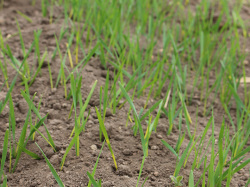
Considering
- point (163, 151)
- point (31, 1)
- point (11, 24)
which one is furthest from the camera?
point (31, 1)

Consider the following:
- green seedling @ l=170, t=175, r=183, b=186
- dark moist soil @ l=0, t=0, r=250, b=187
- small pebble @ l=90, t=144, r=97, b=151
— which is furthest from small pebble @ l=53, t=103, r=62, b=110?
green seedling @ l=170, t=175, r=183, b=186

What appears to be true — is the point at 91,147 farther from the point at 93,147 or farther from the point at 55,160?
the point at 55,160

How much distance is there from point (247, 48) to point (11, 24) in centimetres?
161

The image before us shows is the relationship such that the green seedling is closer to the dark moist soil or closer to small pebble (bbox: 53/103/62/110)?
the dark moist soil

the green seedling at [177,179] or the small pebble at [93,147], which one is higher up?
the green seedling at [177,179]

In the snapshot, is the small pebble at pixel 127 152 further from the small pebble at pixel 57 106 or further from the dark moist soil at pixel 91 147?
the small pebble at pixel 57 106

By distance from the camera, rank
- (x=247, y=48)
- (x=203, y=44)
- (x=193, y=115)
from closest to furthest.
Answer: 1. (x=193, y=115)
2. (x=203, y=44)
3. (x=247, y=48)

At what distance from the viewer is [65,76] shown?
5.49ft

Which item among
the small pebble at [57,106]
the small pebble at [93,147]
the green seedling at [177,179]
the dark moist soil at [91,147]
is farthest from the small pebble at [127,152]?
the small pebble at [57,106]

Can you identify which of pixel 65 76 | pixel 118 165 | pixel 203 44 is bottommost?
pixel 118 165

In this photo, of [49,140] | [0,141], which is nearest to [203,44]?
[49,140]

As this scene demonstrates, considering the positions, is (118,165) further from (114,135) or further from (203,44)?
(203,44)

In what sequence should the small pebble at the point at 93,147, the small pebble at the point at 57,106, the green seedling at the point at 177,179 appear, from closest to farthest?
the green seedling at the point at 177,179 → the small pebble at the point at 93,147 → the small pebble at the point at 57,106

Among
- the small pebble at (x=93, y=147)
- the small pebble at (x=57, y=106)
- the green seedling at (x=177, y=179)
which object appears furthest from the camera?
the small pebble at (x=57, y=106)
